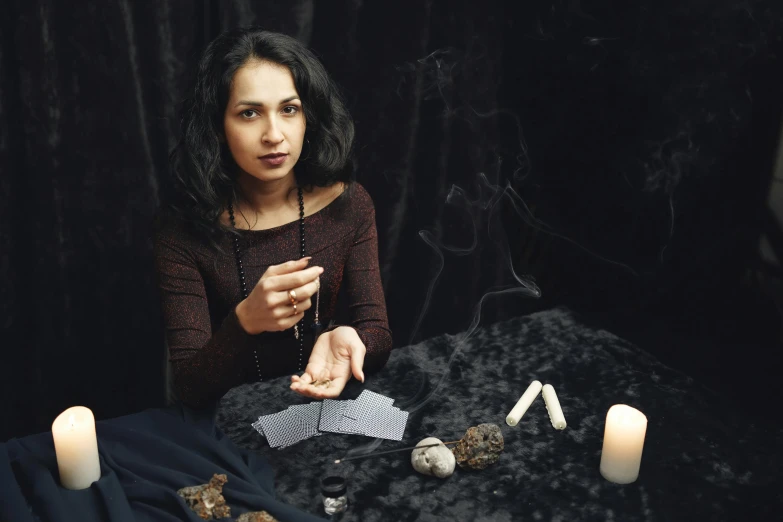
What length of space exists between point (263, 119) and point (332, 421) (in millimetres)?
794

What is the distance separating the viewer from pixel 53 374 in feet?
9.02

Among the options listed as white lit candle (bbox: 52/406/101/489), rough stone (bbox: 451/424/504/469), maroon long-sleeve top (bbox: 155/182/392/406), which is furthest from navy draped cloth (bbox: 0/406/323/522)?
rough stone (bbox: 451/424/504/469)

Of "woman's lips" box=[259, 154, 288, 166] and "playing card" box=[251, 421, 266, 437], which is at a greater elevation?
"woman's lips" box=[259, 154, 288, 166]

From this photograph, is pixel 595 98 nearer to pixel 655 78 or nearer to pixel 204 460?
pixel 655 78

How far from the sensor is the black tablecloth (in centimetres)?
147

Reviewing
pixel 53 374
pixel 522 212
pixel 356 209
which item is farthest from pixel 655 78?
pixel 53 374

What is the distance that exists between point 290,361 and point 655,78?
156cm

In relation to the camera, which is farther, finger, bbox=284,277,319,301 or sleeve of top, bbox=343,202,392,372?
sleeve of top, bbox=343,202,392,372

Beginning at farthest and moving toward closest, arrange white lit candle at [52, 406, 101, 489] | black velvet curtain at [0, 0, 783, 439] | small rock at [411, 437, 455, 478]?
black velvet curtain at [0, 0, 783, 439]
small rock at [411, 437, 455, 478]
white lit candle at [52, 406, 101, 489]

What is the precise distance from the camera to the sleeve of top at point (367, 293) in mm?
2027

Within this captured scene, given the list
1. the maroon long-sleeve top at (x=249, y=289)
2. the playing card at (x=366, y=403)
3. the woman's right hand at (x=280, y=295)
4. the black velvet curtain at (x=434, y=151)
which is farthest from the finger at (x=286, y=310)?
the black velvet curtain at (x=434, y=151)

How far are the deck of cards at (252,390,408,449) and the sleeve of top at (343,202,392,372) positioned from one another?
229 mm

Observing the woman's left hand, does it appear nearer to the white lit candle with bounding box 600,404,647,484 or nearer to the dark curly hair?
the dark curly hair

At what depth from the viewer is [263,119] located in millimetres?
1854
